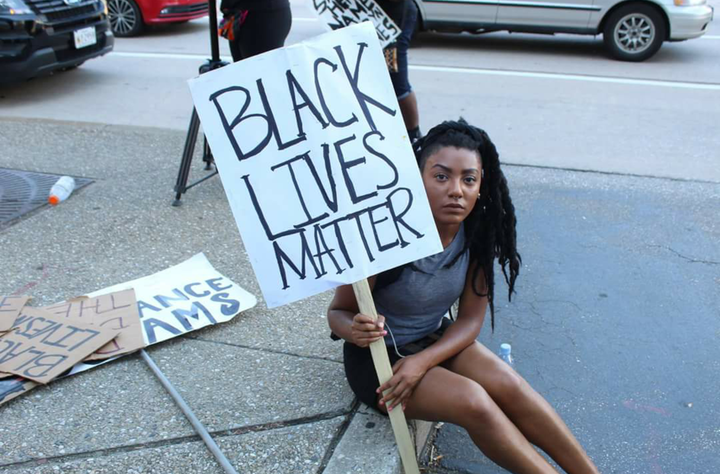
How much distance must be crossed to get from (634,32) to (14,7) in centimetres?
720

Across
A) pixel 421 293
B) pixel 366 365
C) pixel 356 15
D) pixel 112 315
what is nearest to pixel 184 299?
pixel 112 315

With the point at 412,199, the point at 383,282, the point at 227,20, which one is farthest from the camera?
the point at 227,20

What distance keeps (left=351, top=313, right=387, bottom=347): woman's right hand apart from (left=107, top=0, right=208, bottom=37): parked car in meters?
9.74

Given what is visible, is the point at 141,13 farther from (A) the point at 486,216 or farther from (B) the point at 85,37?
(A) the point at 486,216

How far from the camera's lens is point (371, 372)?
2.40 metres

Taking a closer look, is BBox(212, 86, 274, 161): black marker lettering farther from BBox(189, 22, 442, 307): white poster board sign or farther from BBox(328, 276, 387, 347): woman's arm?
BBox(328, 276, 387, 347): woman's arm

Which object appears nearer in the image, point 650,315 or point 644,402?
point 644,402

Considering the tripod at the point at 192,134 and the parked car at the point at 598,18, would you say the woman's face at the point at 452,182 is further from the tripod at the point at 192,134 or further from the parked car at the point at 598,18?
the parked car at the point at 598,18

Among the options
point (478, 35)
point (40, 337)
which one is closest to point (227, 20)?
point (40, 337)

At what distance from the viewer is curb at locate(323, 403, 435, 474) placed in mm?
2311

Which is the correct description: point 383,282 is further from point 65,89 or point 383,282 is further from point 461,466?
point 65,89

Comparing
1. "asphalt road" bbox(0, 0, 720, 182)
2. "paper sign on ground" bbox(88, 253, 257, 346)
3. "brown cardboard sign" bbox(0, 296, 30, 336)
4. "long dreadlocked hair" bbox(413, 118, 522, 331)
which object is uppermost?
"long dreadlocked hair" bbox(413, 118, 522, 331)

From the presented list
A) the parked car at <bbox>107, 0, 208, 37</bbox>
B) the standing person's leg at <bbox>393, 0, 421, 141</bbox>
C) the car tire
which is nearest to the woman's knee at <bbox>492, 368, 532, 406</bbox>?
the standing person's leg at <bbox>393, 0, 421, 141</bbox>

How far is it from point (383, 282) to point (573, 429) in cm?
Result: 101
